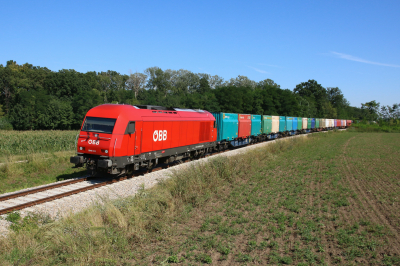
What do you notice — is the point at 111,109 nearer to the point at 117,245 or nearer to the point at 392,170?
the point at 117,245

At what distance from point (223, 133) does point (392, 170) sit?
12.0 m

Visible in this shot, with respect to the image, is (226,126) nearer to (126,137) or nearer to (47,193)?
(126,137)

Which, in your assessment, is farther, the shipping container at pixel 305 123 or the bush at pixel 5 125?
the bush at pixel 5 125

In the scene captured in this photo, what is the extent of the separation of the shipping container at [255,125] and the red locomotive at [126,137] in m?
15.2

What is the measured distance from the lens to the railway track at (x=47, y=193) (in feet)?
30.1

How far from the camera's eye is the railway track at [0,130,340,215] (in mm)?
9159

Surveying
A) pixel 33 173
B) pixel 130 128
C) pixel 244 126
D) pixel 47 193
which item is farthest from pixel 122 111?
pixel 244 126

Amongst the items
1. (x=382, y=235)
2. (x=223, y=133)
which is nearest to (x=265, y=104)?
(x=223, y=133)

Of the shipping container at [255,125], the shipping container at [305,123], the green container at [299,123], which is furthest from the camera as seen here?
the shipping container at [305,123]

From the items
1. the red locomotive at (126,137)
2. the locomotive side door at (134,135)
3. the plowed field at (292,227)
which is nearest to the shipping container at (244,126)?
the red locomotive at (126,137)

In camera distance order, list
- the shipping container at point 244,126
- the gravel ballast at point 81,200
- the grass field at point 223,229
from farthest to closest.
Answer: the shipping container at point 244,126
the gravel ballast at point 81,200
the grass field at point 223,229

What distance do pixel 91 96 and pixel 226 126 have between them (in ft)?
142

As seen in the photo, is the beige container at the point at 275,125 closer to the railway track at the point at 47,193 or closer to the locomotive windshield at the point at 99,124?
the railway track at the point at 47,193

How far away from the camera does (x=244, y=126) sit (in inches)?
1083
